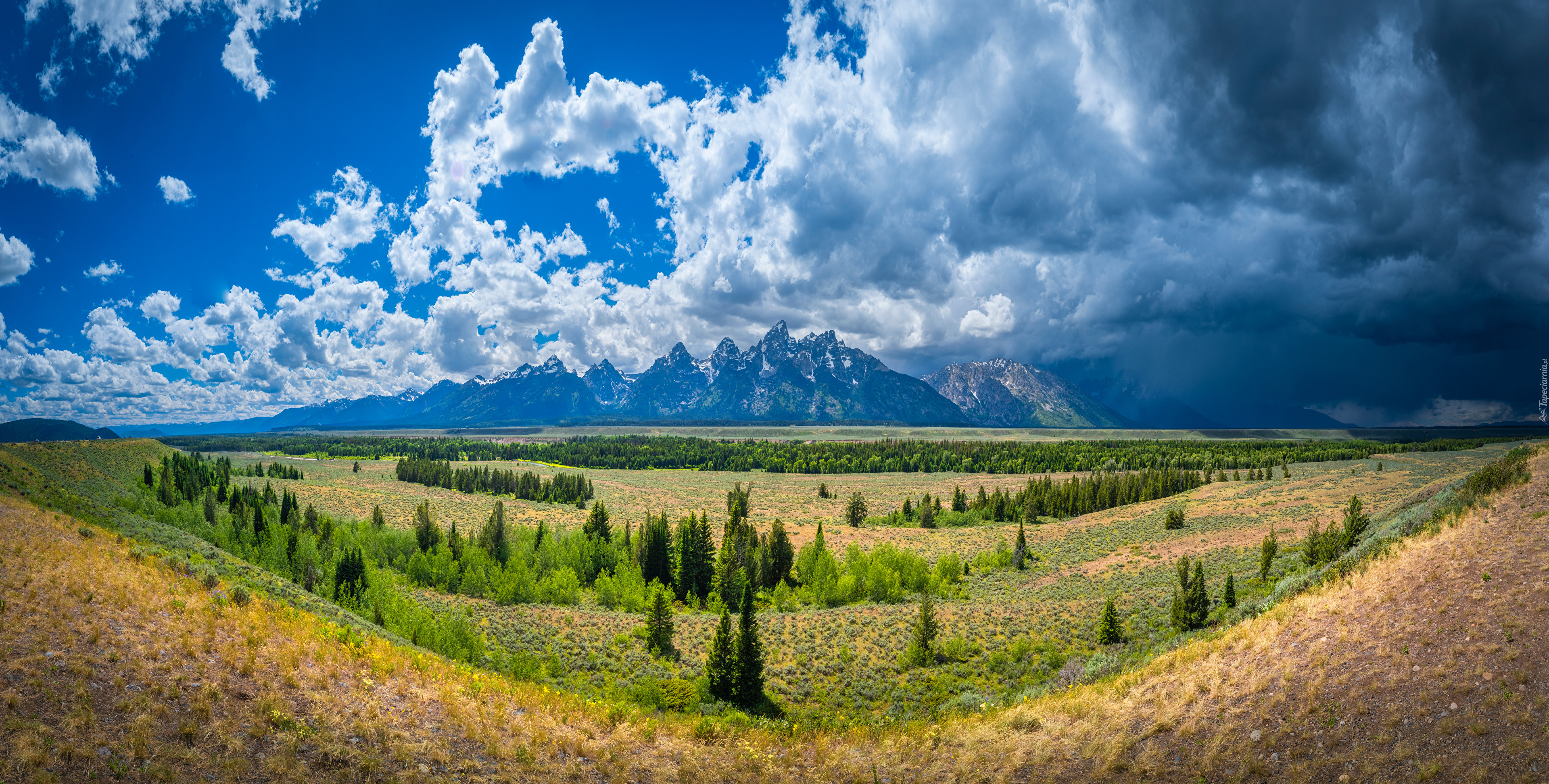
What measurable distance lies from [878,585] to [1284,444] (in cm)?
23236

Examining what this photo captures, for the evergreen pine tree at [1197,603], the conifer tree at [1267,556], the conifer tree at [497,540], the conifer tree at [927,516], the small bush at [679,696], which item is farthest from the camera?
the conifer tree at [927,516]

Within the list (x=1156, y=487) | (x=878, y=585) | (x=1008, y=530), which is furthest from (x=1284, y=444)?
(x=878, y=585)

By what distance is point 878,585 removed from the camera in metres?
44.3

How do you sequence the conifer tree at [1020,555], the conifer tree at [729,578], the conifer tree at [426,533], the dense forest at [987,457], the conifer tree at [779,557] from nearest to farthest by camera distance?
the conifer tree at [729,578] < the conifer tree at [779,557] < the conifer tree at [1020,555] < the conifer tree at [426,533] < the dense forest at [987,457]

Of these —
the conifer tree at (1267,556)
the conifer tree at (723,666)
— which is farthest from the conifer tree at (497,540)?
the conifer tree at (1267,556)

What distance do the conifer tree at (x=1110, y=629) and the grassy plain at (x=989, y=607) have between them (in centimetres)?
90

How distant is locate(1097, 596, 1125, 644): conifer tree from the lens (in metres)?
27.7

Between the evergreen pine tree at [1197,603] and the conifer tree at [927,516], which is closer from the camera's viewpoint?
the evergreen pine tree at [1197,603]

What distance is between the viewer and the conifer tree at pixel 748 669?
2594cm

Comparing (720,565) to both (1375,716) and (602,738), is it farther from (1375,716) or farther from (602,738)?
(1375,716)

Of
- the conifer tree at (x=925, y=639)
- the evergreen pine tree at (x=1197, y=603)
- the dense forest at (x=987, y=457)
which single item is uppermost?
the evergreen pine tree at (x=1197, y=603)

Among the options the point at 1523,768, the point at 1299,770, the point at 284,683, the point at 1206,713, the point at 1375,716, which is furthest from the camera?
the point at 1206,713

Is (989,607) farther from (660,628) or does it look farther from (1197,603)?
(660,628)

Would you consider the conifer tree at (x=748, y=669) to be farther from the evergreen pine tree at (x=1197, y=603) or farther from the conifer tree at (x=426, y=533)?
the conifer tree at (x=426, y=533)
